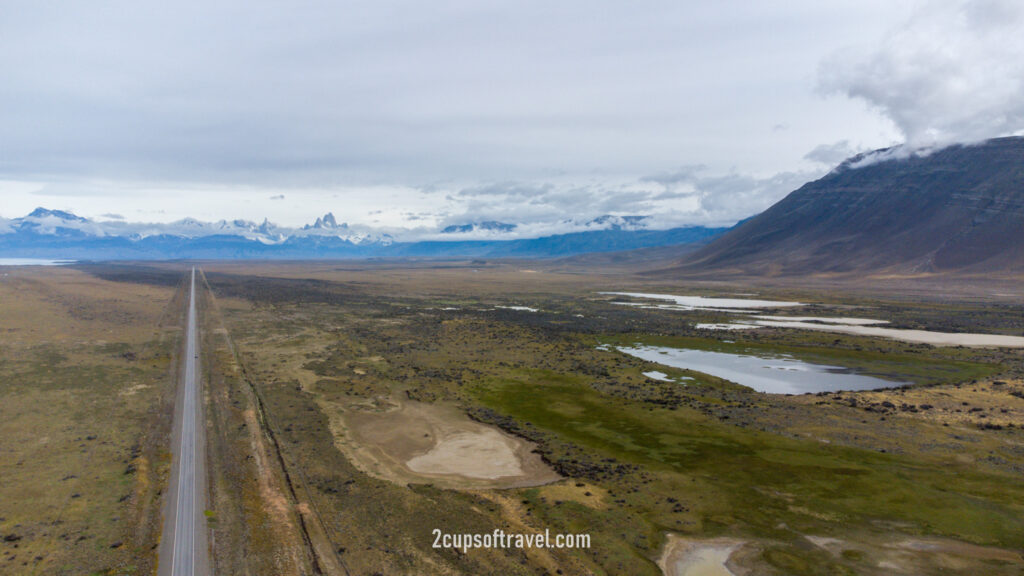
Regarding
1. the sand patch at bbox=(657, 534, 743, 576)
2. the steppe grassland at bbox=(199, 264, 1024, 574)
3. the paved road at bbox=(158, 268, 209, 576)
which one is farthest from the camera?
the steppe grassland at bbox=(199, 264, 1024, 574)

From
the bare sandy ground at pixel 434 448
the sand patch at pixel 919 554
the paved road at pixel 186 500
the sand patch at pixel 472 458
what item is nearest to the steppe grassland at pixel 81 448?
the paved road at pixel 186 500

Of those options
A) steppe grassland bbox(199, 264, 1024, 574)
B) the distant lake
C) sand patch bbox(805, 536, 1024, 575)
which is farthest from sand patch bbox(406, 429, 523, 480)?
the distant lake

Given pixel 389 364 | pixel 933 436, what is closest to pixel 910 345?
pixel 933 436

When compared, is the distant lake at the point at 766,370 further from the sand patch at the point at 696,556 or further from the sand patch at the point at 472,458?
the sand patch at the point at 696,556

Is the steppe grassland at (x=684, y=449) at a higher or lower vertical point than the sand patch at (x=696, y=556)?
higher

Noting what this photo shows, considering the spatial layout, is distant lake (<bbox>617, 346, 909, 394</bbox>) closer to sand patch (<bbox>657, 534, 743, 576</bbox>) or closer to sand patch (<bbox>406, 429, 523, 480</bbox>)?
sand patch (<bbox>406, 429, 523, 480</bbox>)

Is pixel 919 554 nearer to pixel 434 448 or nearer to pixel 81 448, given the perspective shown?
pixel 434 448

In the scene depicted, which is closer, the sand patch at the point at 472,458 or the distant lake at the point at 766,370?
the sand patch at the point at 472,458
